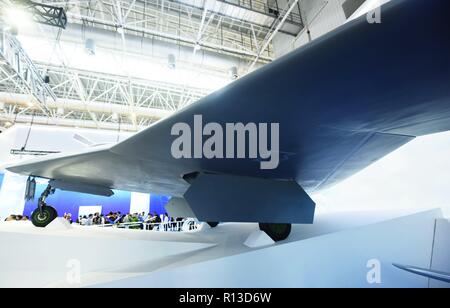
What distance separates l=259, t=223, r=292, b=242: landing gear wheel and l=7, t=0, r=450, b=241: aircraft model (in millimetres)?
13

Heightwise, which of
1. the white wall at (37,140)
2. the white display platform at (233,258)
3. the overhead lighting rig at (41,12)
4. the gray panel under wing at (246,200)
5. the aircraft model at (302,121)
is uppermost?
the overhead lighting rig at (41,12)

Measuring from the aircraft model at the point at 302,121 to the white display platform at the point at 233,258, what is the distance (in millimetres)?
453

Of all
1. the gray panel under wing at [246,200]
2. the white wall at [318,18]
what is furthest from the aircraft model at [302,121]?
the white wall at [318,18]

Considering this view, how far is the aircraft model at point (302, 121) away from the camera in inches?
40.5

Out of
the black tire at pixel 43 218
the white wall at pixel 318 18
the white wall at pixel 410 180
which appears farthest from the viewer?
the white wall at pixel 318 18

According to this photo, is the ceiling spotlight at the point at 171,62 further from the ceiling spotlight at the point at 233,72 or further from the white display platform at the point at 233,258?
the white display platform at the point at 233,258

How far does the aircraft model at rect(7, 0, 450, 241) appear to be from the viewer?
1029mm

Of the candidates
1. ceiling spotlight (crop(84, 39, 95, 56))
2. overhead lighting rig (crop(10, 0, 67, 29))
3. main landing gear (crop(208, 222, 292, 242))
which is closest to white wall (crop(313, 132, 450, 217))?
main landing gear (crop(208, 222, 292, 242))

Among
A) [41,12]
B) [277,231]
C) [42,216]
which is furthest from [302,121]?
[41,12]

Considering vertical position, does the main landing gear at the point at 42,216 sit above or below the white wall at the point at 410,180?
below

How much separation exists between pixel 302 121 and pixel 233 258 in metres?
1.62
